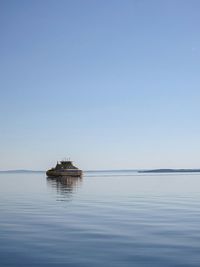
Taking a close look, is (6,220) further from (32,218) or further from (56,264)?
(56,264)

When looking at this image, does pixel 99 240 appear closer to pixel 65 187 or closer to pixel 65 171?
pixel 65 187

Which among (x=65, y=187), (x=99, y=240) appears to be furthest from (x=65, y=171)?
(x=99, y=240)

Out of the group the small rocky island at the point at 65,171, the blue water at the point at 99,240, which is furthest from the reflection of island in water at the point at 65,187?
the small rocky island at the point at 65,171

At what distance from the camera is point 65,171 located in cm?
14938

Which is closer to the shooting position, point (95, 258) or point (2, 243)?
point (95, 258)

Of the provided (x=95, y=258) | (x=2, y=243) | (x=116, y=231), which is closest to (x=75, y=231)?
(x=116, y=231)

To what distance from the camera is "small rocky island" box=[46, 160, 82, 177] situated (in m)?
148

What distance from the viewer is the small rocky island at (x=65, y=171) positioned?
148125mm

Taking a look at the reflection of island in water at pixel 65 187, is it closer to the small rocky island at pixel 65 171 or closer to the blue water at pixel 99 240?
the blue water at pixel 99 240

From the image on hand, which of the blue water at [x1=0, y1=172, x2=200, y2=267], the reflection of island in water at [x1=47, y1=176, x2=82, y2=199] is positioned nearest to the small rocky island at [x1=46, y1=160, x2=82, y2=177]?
the reflection of island in water at [x1=47, y1=176, x2=82, y2=199]

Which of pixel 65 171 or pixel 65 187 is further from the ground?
pixel 65 171

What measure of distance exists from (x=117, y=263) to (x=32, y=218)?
1474 centimetres

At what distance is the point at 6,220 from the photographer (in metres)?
25.8

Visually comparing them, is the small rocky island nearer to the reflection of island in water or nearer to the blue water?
the reflection of island in water
